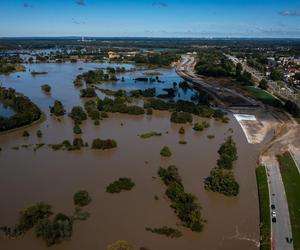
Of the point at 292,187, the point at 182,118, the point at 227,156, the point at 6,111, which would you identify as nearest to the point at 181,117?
the point at 182,118

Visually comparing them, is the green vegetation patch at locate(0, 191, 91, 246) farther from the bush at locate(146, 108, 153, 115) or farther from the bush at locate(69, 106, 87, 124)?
the bush at locate(146, 108, 153, 115)

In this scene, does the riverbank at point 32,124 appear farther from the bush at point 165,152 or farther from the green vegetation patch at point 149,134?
the bush at point 165,152

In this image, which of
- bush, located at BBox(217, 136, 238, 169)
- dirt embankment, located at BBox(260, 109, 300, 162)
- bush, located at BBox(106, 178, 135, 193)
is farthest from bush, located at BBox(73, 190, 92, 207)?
dirt embankment, located at BBox(260, 109, 300, 162)

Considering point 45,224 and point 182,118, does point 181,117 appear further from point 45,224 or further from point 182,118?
point 45,224

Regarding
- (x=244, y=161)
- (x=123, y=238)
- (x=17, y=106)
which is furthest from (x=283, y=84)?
(x=123, y=238)

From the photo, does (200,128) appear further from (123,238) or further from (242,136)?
(123,238)

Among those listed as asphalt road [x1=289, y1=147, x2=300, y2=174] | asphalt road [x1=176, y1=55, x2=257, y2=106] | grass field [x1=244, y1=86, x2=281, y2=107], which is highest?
grass field [x1=244, y1=86, x2=281, y2=107]

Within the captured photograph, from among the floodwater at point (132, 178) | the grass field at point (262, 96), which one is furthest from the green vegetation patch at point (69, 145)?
the grass field at point (262, 96)
